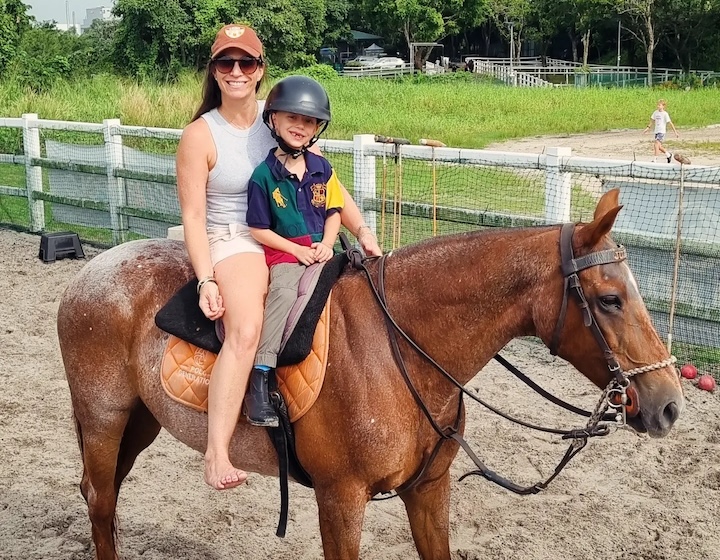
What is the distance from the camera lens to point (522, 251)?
9.18 feet

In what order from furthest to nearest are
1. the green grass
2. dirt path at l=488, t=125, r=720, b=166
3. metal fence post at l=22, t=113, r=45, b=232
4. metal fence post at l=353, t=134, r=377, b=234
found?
dirt path at l=488, t=125, r=720, b=166 < the green grass < metal fence post at l=22, t=113, r=45, b=232 < metal fence post at l=353, t=134, r=377, b=234

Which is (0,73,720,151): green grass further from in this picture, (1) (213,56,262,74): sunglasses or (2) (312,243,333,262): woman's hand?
(2) (312,243,333,262): woman's hand

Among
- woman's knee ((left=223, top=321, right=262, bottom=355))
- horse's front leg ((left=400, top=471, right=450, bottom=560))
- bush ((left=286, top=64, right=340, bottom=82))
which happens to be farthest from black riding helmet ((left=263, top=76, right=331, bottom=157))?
bush ((left=286, top=64, right=340, bottom=82))

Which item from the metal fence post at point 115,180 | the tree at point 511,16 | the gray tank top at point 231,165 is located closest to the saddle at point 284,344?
the gray tank top at point 231,165

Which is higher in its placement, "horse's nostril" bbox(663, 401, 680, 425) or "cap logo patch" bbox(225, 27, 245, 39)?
"cap logo patch" bbox(225, 27, 245, 39)

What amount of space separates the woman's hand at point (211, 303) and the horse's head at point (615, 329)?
1176 mm

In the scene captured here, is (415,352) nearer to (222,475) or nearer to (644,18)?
(222,475)

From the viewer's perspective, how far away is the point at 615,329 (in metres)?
2.60

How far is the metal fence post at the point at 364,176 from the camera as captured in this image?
8.26 meters

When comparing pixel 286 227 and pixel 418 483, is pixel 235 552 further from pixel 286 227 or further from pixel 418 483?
pixel 286 227

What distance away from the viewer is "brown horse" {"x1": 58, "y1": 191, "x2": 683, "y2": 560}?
2.60 meters

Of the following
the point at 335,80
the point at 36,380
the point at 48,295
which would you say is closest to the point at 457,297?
the point at 36,380

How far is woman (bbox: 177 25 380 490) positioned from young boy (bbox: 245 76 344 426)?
0.06 metres

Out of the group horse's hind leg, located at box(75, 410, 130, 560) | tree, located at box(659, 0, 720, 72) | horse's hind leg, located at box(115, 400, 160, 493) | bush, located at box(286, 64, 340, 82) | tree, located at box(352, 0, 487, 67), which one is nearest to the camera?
horse's hind leg, located at box(75, 410, 130, 560)
